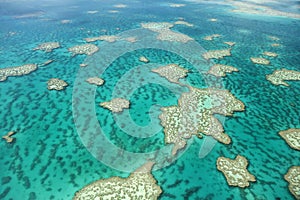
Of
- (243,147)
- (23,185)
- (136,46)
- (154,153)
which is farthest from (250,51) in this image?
(23,185)

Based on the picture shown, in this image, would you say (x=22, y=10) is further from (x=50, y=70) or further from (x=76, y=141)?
(x=76, y=141)

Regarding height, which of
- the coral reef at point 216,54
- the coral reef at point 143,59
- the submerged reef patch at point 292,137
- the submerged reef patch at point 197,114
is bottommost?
the submerged reef patch at point 292,137

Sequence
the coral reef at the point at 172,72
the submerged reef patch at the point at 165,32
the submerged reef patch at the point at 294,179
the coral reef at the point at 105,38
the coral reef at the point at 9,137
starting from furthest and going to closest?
the submerged reef patch at the point at 165,32 < the coral reef at the point at 105,38 < the coral reef at the point at 172,72 < the coral reef at the point at 9,137 < the submerged reef patch at the point at 294,179

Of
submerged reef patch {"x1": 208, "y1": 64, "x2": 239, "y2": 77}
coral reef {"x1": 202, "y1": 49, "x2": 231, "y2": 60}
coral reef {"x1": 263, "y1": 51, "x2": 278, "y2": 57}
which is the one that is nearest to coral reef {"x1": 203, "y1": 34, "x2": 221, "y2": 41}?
coral reef {"x1": 202, "y1": 49, "x2": 231, "y2": 60}

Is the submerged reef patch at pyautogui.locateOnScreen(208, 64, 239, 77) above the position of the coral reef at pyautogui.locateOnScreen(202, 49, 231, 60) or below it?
below

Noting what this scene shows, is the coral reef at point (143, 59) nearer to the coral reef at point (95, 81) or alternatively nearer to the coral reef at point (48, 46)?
the coral reef at point (95, 81)

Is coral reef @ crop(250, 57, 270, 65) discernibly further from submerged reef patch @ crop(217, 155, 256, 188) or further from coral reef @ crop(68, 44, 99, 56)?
coral reef @ crop(68, 44, 99, 56)

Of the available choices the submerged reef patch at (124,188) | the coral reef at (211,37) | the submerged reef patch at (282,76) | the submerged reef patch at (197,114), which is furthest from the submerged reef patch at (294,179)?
the coral reef at (211,37)
